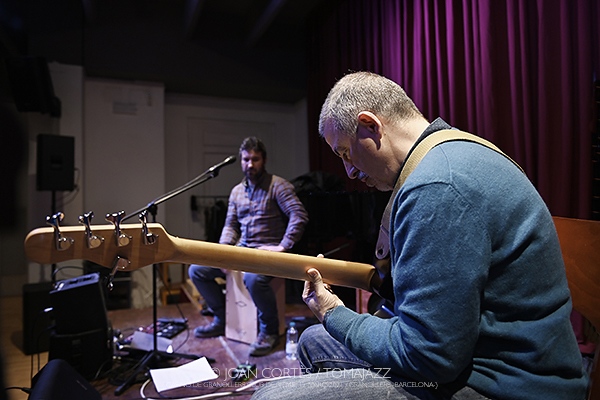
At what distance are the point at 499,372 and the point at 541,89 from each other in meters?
1.87

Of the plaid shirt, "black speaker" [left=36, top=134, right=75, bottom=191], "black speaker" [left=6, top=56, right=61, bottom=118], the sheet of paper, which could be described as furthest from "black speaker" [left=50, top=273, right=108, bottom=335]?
"black speaker" [left=6, top=56, right=61, bottom=118]

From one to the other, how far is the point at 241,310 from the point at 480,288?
2139 millimetres

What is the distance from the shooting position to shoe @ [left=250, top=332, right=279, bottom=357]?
229cm

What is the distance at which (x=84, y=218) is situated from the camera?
898 mm

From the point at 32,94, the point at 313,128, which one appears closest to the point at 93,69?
the point at 32,94

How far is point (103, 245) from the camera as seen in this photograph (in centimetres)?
95

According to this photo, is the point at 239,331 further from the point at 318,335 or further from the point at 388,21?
the point at 388,21

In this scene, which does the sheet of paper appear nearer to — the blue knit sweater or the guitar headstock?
the guitar headstock

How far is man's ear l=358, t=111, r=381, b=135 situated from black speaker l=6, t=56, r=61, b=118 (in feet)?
12.1

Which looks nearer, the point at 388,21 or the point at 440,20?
the point at 440,20

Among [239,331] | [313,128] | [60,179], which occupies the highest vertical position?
[313,128]

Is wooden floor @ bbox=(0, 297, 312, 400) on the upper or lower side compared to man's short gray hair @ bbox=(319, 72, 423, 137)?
lower

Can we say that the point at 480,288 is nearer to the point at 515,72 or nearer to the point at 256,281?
the point at 256,281

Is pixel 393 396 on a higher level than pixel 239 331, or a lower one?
higher
